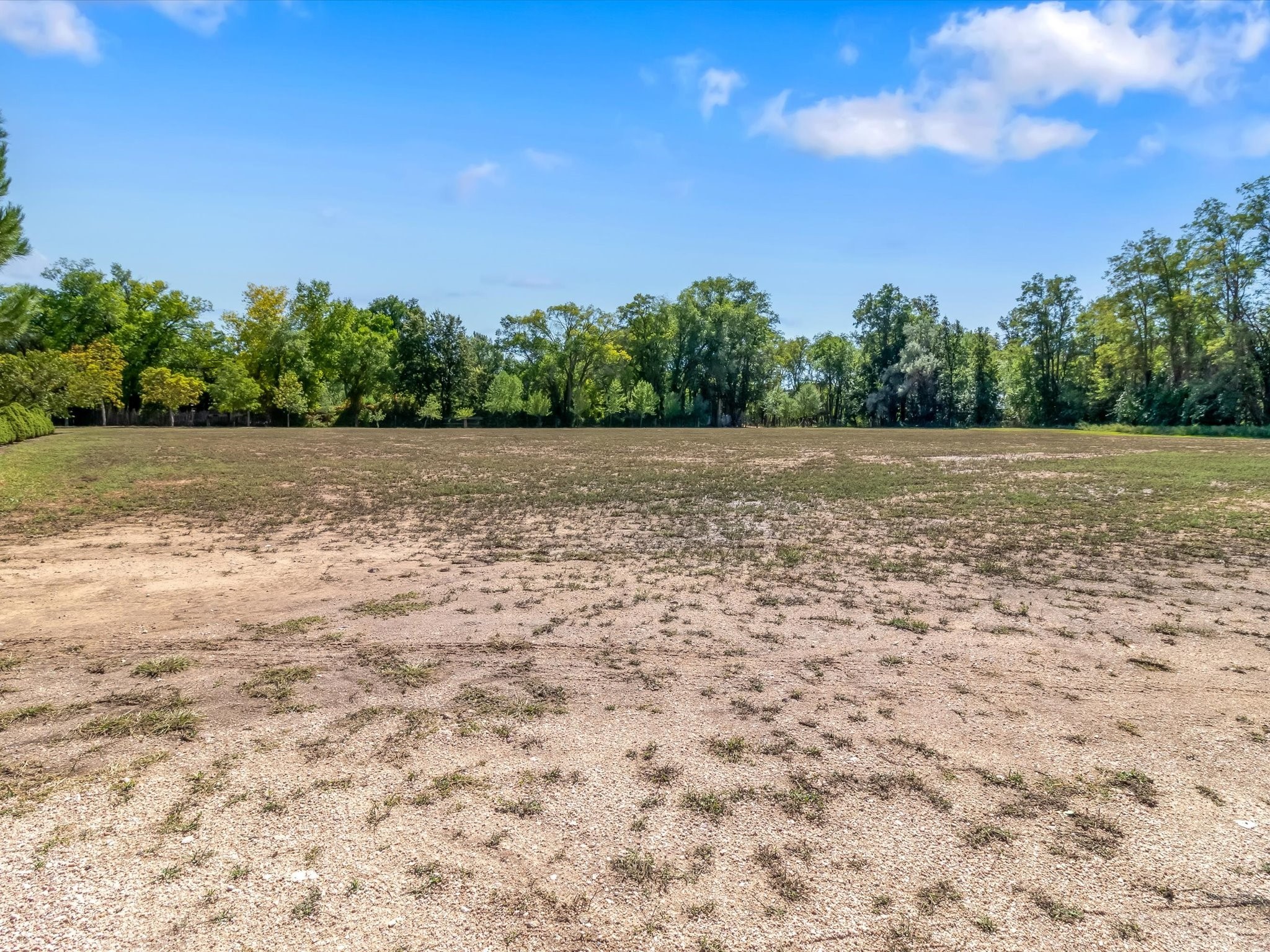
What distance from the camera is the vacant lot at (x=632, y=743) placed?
3.35 metres

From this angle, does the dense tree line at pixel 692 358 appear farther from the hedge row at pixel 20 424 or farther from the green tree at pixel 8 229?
the green tree at pixel 8 229

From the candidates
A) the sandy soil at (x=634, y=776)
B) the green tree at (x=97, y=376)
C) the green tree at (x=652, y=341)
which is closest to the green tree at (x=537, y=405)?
the green tree at (x=652, y=341)

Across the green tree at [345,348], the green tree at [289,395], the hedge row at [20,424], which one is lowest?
the hedge row at [20,424]

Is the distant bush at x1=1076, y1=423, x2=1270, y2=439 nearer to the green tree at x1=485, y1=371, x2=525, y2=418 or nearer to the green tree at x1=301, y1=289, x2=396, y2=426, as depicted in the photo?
the green tree at x1=485, y1=371, x2=525, y2=418

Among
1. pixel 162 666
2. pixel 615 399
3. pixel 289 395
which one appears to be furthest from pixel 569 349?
pixel 162 666

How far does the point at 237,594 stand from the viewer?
873 centimetres

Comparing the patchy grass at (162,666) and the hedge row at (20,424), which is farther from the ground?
the hedge row at (20,424)

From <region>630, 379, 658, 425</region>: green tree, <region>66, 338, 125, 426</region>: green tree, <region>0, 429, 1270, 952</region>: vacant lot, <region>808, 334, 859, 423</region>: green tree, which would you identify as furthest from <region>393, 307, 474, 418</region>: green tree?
<region>0, 429, 1270, 952</region>: vacant lot

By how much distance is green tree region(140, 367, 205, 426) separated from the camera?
61344 mm

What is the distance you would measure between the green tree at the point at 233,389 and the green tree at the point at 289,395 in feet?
6.33

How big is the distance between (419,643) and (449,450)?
2816 centimetres

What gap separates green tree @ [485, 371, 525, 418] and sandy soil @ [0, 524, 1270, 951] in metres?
64.8

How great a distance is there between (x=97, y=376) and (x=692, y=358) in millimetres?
57713

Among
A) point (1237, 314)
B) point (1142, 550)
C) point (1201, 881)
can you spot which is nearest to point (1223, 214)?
point (1237, 314)
